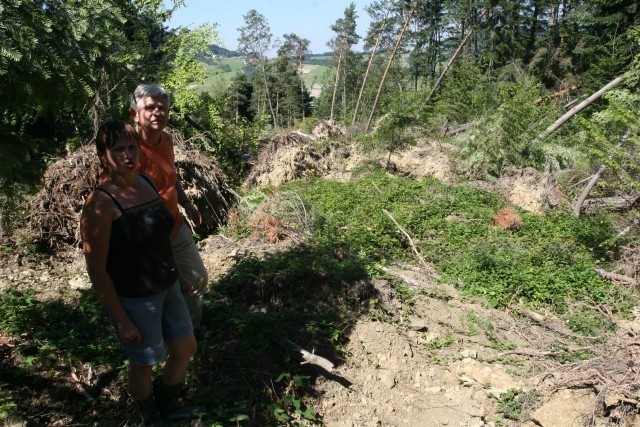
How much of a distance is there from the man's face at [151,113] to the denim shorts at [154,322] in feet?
3.55

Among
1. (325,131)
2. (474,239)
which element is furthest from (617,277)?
(325,131)

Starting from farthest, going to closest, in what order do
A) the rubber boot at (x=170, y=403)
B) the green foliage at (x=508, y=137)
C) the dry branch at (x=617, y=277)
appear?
the green foliage at (x=508, y=137), the dry branch at (x=617, y=277), the rubber boot at (x=170, y=403)

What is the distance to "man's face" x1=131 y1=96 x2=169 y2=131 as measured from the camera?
2775 mm

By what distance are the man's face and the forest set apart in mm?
340

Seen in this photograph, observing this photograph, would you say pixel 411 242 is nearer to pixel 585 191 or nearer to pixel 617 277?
pixel 617 277

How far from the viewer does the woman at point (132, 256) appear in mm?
2105

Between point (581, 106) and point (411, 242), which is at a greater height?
point (581, 106)

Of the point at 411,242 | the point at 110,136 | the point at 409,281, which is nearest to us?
the point at 110,136

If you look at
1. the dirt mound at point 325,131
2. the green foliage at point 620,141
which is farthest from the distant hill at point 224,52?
the green foliage at point 620,141

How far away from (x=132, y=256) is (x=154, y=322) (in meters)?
0.41

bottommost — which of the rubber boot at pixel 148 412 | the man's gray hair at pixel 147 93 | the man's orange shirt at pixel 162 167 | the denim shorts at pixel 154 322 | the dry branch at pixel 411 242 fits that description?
the dry branch at pixel 411 242

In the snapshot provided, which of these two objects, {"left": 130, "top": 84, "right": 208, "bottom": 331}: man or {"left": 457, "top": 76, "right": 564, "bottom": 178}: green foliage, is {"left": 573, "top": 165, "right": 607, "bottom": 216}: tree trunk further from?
{"left": 130, "top": 84, "right": 208, "bottom": 331}: man

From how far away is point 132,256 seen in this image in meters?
2.22

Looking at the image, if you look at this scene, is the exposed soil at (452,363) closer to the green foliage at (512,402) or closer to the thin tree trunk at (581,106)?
the green foliage at (512,402)
